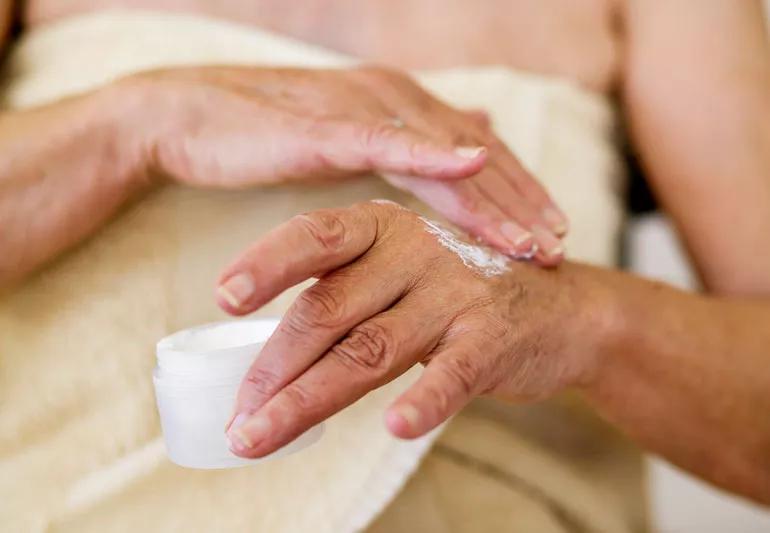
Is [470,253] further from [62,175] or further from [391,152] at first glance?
[62,175]

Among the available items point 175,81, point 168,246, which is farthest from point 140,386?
point 175,81

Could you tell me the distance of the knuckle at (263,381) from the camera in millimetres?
374

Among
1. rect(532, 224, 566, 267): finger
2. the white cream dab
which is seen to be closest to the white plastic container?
the white cream dab

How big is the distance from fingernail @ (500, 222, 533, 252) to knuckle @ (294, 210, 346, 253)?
0.57ft

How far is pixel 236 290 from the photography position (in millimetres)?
361

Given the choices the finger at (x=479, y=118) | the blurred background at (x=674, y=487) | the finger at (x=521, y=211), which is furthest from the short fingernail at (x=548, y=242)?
the blurred background at (x=674, y=487)

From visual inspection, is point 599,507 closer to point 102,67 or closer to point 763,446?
point 763,446

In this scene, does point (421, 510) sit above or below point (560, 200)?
below

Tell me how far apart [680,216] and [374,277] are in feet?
1.68

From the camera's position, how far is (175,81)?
605 millimetres

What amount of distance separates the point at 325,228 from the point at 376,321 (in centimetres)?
5

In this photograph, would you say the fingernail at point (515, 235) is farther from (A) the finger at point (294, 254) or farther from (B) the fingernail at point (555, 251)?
(A) the finger at point (294, 254)

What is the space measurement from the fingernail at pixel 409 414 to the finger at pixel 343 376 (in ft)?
0.13

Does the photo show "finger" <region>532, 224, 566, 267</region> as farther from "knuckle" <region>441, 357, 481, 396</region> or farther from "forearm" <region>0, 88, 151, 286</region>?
"forearm" <region>0, 88, 151, 286</region>
